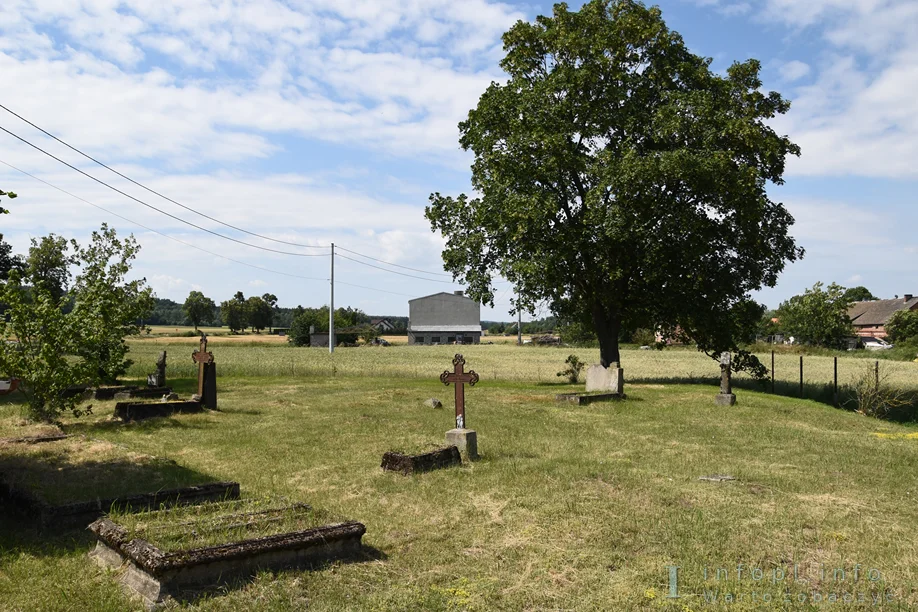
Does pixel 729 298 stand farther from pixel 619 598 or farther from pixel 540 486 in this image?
pixel 619 598

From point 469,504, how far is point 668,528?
8.18ft

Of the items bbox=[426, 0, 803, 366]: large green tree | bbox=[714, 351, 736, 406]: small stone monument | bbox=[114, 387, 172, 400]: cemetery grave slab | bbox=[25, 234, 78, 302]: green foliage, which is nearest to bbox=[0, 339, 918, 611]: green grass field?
bbox=[714, 351, 736, 406]: small stone monument

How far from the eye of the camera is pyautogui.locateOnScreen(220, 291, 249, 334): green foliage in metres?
124

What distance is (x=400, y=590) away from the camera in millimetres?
5988

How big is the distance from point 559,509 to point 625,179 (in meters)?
16.1

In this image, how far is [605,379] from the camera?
22.5m

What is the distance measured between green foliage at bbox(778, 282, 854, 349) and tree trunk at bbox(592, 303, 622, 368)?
5401 cm

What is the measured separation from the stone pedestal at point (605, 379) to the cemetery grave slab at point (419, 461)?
11683 millimetres

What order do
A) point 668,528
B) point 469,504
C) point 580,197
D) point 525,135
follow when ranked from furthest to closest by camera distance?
point 580,197 < point 525,135 < point 469,504 < point 668,528

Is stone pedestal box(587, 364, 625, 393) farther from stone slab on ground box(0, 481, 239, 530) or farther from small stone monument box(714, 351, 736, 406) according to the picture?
stone slab on ground box(0, 481, 239, 530)

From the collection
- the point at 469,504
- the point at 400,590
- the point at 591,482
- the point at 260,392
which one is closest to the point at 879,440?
the point at 591,482

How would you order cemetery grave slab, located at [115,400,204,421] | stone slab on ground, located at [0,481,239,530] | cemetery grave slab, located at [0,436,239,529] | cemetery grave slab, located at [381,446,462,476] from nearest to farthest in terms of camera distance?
stone slab on ground, located at [0,481,239,530] → cemetery grave slab, located at [0,436,239,529] → cemetery grave slab, located at [381,446,462,476] → cemetery grave slab, located at [115,400,204,421]

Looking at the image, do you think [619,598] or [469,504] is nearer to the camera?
[619,598]

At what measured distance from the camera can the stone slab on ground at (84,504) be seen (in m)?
7.49
